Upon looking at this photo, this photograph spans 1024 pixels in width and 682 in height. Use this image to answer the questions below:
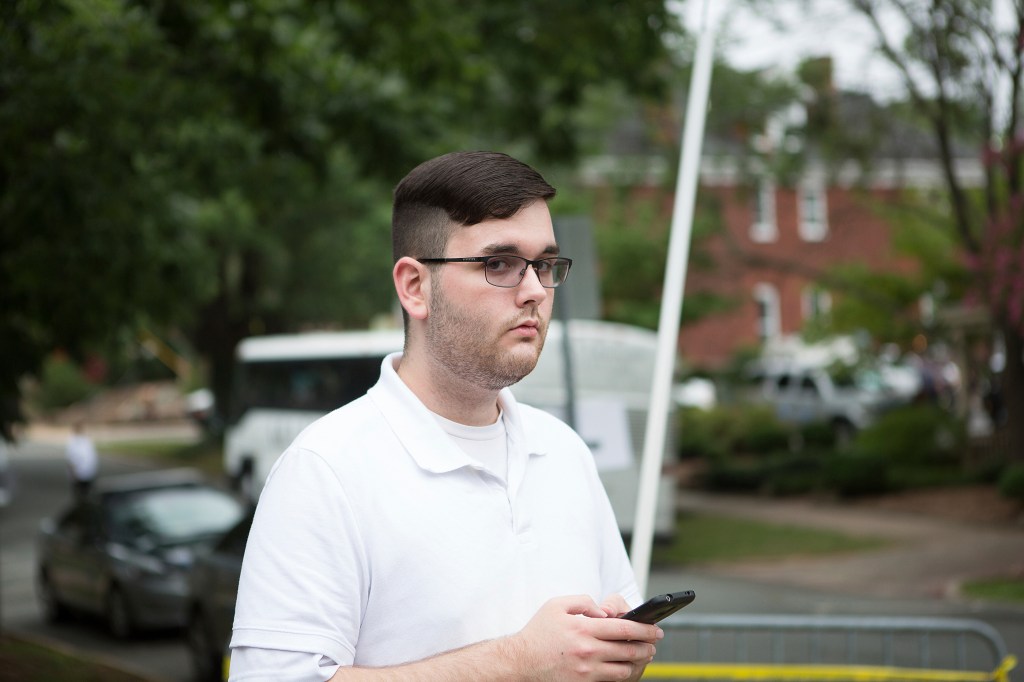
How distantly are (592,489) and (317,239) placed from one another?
32.0m

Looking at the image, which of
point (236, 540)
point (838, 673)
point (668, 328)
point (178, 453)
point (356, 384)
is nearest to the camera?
point (668, 328)

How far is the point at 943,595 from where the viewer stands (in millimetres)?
13305

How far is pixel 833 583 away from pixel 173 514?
7336 millimetres

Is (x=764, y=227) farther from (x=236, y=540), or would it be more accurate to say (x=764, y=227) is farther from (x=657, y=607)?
(x=657, y=607)

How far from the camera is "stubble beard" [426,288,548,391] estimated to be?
2.24 metres

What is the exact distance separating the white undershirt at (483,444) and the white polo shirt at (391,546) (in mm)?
18

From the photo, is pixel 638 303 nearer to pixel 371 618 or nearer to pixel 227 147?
pixel 227 147

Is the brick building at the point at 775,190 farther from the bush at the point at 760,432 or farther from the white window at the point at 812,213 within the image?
the bush at the point at 760,432

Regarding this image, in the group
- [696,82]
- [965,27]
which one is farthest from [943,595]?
[696,82]

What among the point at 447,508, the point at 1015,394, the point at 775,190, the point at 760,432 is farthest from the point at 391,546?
the point at 760,432

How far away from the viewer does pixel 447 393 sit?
231cm

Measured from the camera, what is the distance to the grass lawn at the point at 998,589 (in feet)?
41.6

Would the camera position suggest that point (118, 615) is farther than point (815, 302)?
No

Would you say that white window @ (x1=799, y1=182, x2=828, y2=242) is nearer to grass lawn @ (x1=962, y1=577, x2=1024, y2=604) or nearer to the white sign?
grass lawn @ (x1=962, y1=577, x2=1024, y2=604)
